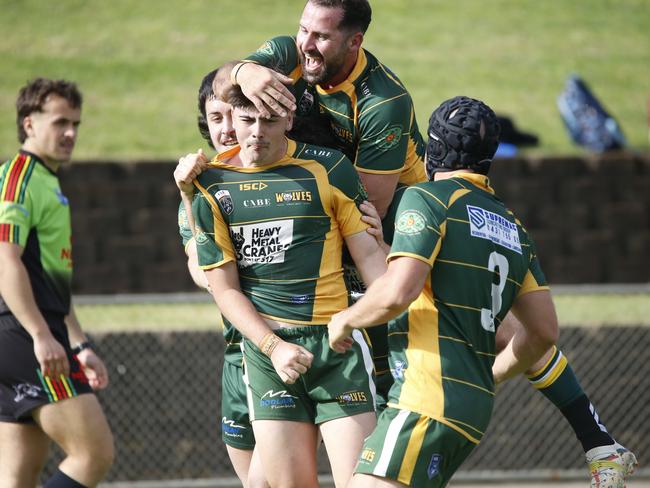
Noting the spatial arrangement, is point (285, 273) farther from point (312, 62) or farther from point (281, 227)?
point (312, 62)

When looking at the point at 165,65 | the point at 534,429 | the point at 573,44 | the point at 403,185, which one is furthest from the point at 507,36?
the point at 403,185

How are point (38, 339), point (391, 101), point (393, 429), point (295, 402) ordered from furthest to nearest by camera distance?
point (38, 339) < point (391, 101) < point (295, 402) < point (393, 429)

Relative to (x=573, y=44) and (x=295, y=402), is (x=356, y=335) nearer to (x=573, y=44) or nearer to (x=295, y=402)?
(x=295, y=402)

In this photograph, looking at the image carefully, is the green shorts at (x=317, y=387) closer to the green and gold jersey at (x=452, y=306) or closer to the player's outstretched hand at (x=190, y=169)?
the green and gold jersey at (x=452, y=306)

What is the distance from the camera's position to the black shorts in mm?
5500

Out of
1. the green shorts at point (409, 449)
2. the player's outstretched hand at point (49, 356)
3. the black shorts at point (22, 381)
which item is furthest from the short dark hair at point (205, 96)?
the green shorts at point (409, 449)

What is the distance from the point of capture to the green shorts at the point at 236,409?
492 cm

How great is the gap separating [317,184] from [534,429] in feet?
14.7

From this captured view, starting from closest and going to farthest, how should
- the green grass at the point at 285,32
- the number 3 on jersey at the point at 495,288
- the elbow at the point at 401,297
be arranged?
the elbow at the point at 401,297 → the number 3 on jersey at the point at 495,288 → the green grass at the point at 285,32

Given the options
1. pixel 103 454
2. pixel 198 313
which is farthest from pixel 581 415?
pixel 198 313

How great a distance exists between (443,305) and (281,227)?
31.0 inches

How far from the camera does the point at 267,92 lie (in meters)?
4.16

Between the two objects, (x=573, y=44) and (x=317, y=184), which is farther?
(x=573, y=44)

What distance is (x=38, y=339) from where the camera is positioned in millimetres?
5422
